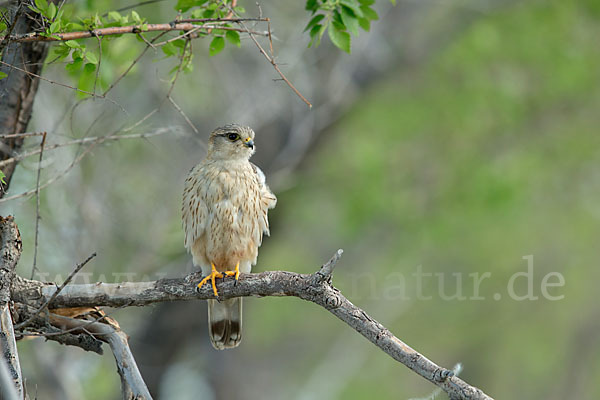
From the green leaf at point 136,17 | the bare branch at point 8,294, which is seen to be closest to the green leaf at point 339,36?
the green leaf at point 136,17

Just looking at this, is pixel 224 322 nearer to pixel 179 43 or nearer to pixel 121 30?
pixel 179 43

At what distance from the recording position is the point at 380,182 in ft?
32.8

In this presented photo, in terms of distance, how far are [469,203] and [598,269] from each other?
17.5 ft

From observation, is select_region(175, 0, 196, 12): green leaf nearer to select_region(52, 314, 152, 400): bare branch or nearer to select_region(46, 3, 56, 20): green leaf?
select_region(46, 3, 56, 20): green leaf

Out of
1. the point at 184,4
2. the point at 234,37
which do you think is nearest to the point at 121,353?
the point at 234,37

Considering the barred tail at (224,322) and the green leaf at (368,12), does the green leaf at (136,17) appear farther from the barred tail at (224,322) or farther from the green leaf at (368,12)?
the barred tail at (224,322)

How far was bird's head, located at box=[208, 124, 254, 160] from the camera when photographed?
16.0 feet

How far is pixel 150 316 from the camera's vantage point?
8875mm

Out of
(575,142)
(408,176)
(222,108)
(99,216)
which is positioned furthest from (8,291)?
(575,142)

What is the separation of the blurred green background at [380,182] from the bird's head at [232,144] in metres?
1.48

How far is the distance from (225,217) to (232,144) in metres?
0.56

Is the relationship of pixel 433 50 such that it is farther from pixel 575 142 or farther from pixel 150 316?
pixel 150 316

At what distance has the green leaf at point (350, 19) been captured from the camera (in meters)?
3.71

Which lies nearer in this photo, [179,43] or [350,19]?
[350,19]
